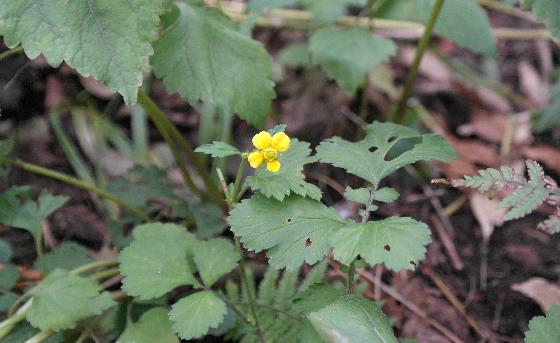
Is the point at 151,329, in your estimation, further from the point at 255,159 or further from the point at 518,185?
the point at 518,185

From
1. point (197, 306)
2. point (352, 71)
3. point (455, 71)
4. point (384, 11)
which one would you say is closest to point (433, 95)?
point (455, 71)

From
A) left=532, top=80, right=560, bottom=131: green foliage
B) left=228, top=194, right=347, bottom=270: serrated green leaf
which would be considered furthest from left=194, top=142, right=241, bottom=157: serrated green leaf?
left=532, top=80, right=560, bottom=131: green foliage

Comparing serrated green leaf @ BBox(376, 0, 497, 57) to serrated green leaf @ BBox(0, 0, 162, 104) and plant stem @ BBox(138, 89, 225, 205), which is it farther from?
serrated green leaf @ BBox(0, 0, 162, 104)

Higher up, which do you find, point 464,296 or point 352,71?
point 352,71

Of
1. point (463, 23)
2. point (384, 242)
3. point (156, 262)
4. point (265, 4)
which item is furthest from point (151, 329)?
point (463, 23)

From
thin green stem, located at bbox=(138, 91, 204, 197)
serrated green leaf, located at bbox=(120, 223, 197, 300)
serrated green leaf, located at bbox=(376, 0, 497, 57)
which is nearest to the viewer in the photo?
serrated green leaf, located at bbox=(120, 223, 197, 300)

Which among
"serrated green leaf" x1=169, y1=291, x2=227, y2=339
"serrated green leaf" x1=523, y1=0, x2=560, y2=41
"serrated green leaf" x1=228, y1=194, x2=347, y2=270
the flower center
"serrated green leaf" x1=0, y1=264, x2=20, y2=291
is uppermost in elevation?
"serrated green leaf" x1=523, y1=0, x2=560, y2=41

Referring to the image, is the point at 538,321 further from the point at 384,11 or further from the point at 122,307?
the point at 384,11
